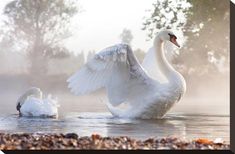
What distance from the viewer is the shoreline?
3695 mm

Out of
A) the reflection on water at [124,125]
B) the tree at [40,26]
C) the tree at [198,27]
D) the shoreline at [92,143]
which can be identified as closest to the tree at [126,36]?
the tree at [198,27]

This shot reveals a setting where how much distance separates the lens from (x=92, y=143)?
12.4 ft

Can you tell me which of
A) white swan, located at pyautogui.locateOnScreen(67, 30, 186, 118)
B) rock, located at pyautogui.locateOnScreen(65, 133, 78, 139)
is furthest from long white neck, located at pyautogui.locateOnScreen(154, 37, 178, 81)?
rock, located at pyautogui.locateOnScreen(65, 133, 78, 139)

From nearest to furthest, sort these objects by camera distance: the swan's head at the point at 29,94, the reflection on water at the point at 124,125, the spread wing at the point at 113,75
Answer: the reflection on water at the point at 124,125
the spread wing at the point at 113,75
the swan's head at the point at 29,94

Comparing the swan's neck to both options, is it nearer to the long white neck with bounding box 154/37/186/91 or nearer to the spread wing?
the long white neck with bounding box 154/37/186/91

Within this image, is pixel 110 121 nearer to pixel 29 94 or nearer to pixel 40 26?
pixel 29 94

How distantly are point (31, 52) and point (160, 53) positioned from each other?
0.93 m

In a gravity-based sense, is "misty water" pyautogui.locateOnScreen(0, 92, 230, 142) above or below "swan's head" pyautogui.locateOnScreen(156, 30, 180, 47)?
below

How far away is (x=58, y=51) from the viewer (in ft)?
14.3

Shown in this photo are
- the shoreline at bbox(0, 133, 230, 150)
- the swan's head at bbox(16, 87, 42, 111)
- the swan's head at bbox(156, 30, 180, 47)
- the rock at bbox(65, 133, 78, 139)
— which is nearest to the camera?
the shoreline at bbox(0, 133, 230, 150)

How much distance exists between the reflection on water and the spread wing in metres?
0.17

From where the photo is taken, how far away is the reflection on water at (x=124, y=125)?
13.2ft

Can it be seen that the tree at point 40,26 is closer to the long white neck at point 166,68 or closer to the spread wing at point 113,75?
the spread wing at point 113,75
